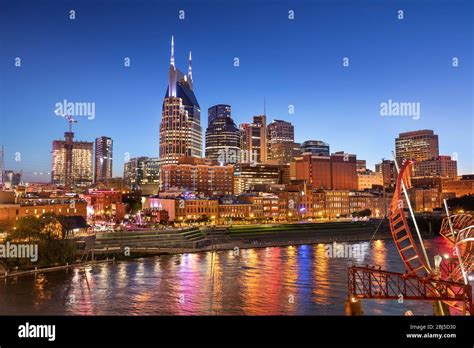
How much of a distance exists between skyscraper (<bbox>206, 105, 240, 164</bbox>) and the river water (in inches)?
2859

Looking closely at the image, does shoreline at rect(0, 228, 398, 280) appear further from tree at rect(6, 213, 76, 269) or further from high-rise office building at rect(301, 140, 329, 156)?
high-rise office building at rect(301, 140, 329, 156)

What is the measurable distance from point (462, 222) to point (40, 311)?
39.0 feet

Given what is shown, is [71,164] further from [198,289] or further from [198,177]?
[198,289]

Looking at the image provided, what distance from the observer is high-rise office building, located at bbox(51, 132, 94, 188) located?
8909cm

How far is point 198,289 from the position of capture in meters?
15.2

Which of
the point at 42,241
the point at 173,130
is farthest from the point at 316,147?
the point at 42,241

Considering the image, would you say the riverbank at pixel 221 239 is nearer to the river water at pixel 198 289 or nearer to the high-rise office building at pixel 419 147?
the river water at pixel 198 289

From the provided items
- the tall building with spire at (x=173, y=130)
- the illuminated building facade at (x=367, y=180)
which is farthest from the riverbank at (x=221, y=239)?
the illuminated building facade at (x=367, y=180)

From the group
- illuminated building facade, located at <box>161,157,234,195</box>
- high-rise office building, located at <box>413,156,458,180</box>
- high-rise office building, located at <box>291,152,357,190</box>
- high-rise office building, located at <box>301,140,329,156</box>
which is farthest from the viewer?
high-rise office building, located at <box>301,140,329,156</box>

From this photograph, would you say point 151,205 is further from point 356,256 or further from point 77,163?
point 77,163

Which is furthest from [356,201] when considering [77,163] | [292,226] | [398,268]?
[77,163]

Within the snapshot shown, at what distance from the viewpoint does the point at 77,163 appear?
99188 millimetres

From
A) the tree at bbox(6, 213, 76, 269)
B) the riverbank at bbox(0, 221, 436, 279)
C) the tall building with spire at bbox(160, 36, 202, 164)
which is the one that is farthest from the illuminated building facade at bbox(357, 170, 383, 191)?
the tree at bbox(6, 213, 76, 269)
